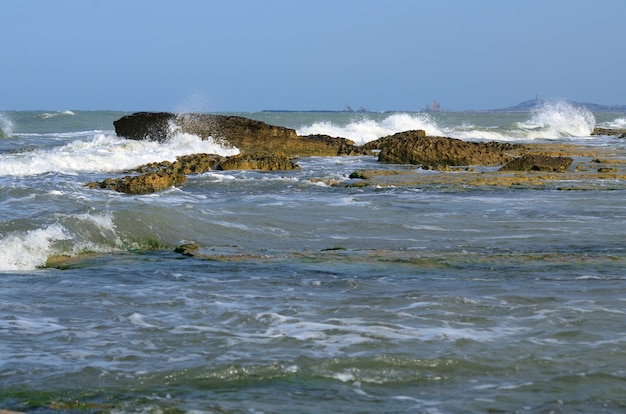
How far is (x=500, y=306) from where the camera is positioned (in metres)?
7.46

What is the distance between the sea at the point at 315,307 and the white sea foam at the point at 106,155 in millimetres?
7889

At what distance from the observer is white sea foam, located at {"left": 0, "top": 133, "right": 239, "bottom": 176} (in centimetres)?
2320

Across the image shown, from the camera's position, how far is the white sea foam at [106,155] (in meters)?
23.2

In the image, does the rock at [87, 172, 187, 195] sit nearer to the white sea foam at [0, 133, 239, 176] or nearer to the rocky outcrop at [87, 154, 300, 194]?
the rocky outcrop at [87, 154, 300, 194]

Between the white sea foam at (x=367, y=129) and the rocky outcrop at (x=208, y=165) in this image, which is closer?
the rocky outcrop at (x=208, y=165)

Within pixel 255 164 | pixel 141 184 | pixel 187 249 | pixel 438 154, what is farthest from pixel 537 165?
pixel 187 249

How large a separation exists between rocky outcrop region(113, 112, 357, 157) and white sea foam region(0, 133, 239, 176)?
39 cm

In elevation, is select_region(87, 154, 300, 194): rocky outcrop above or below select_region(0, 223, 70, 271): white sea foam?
above

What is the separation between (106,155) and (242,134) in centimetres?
503

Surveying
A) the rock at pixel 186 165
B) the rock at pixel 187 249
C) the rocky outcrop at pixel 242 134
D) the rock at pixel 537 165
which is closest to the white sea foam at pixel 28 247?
the rock at pixel 187 249

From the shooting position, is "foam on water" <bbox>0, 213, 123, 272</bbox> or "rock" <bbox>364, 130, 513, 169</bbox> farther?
"rock" <bbox>364, 130, 513, 169</bbox>

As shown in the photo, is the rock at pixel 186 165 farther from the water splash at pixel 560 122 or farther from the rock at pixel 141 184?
the water splash at pixel 560 122

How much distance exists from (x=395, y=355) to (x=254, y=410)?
1.32 meters

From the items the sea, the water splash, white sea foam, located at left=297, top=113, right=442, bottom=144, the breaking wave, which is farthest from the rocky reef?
the water splash
